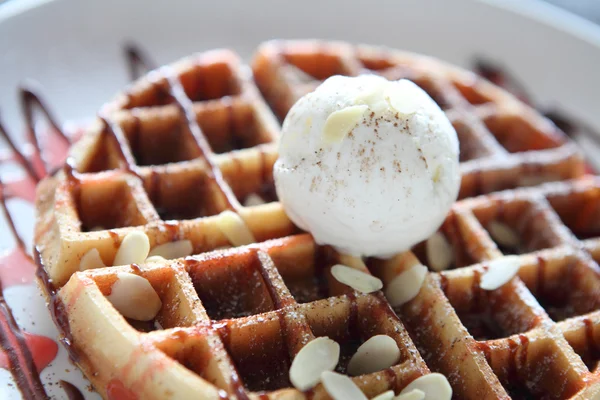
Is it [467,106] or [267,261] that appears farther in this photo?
[467,106]

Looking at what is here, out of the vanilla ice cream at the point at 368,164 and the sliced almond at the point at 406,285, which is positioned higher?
the vanilla ice cream at the point at 368,164

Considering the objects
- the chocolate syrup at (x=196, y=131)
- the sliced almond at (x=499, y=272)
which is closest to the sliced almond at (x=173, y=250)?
the chocolate syrup at (x=196, y=131)

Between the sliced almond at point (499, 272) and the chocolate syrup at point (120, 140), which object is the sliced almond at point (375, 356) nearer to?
the sliced almond at point (499, 272)

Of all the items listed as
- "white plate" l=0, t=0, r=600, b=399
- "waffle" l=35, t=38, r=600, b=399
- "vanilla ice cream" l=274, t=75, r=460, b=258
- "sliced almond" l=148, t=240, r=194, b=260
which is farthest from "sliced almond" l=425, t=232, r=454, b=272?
"white plate" l=0, t=0, r=600, b=399

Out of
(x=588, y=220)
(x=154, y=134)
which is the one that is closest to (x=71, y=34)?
(x=154, y=134)

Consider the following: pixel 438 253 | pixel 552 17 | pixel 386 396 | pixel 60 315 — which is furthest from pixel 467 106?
pixel 60 315

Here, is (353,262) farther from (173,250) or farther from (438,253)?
(173,250)
